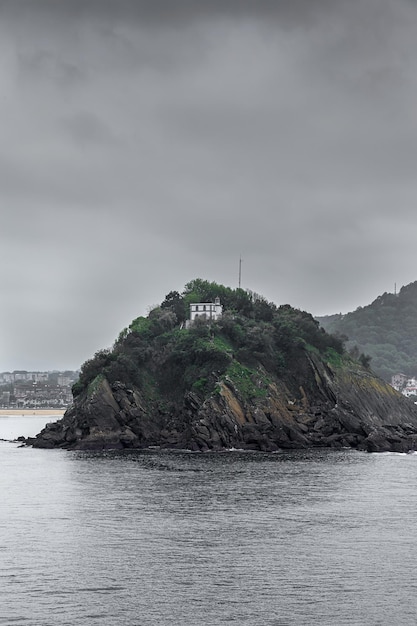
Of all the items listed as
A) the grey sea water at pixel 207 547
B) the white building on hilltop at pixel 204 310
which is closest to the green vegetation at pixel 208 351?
the white building on hilltop at pixel 204 310

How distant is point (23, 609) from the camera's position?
131 ft

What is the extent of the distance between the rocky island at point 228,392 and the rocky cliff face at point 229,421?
0.17 metres

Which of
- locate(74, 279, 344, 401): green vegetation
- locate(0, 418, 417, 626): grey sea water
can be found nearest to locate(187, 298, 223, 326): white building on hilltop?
locate(74, 279, 344, 401): green vegetation

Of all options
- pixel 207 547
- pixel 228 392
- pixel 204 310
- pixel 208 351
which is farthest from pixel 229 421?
pixel 207 547

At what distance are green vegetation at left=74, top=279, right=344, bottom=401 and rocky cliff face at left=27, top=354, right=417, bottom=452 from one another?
2.47 metres

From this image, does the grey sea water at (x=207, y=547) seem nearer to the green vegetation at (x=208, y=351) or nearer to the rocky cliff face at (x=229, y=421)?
the rocky cliff face at (x=229, y=421)

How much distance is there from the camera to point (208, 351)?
491 ft

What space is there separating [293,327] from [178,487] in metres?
86.6

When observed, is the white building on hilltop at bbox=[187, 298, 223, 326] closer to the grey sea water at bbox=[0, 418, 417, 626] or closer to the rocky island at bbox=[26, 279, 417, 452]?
the rocky island at bbox=[26, 279, 417, 452]

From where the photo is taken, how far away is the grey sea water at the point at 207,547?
133ft

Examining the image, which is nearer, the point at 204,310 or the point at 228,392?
the point at 228,392

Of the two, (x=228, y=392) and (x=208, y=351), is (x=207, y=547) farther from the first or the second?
(x=208, y=351)

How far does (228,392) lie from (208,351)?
13133 mm

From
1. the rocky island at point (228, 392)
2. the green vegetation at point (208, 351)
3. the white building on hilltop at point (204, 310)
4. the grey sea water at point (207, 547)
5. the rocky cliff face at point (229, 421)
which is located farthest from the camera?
the white building on hilltop at point (204, 310)
